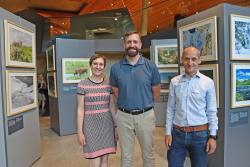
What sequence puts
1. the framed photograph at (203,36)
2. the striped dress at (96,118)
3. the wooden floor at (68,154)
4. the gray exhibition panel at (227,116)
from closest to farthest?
the striped dress at (96,118), the gray exhibition panel at (227,116), the framed photograph at (203,36), the wooden floor at (68,154)

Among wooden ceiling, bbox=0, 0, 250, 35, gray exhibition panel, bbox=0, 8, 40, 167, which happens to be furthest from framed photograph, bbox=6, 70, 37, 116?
wooden ceiling, bbox=0, 0, 250, 35

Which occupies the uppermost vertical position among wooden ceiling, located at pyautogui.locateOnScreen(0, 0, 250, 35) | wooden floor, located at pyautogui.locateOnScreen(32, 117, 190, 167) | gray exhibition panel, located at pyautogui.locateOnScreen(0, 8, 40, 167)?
wooden ceiling, located at pyautogui.locateOnScreen(0, 0, 250, 35)

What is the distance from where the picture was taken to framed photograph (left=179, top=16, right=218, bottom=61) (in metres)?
3.55

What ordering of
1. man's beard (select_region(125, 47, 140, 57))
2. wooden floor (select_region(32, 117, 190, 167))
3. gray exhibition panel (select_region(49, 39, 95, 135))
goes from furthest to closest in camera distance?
gray exhibition panel (select_region(49, 39, 95, 135)) < wooden floor (select_region(32, 117, 190, 167)) < man's beard (select_region(125, 47, 140, 57))

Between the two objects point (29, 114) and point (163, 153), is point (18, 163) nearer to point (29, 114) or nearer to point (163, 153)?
point (29, 114)

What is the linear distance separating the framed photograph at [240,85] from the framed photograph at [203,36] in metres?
0.33

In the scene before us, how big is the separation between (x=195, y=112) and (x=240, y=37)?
5.62ft

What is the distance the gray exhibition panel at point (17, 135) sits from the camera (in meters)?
3.49

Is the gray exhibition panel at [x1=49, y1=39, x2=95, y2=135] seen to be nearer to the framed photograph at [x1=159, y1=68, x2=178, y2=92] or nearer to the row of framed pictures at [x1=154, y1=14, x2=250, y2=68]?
the framed photograph at [x1=159, y1=68, x2=178, y2=92]

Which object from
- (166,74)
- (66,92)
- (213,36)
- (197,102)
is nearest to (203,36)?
(213,36)

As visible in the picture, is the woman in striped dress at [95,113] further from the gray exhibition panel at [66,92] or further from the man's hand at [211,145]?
the gray exhibition panel at [66,92]

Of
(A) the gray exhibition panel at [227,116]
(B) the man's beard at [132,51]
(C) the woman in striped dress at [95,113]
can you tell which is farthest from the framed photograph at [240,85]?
(C) the woman in striped dress at [95,113]

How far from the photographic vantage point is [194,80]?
7.86 ft

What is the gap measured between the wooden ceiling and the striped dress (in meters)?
9.25
